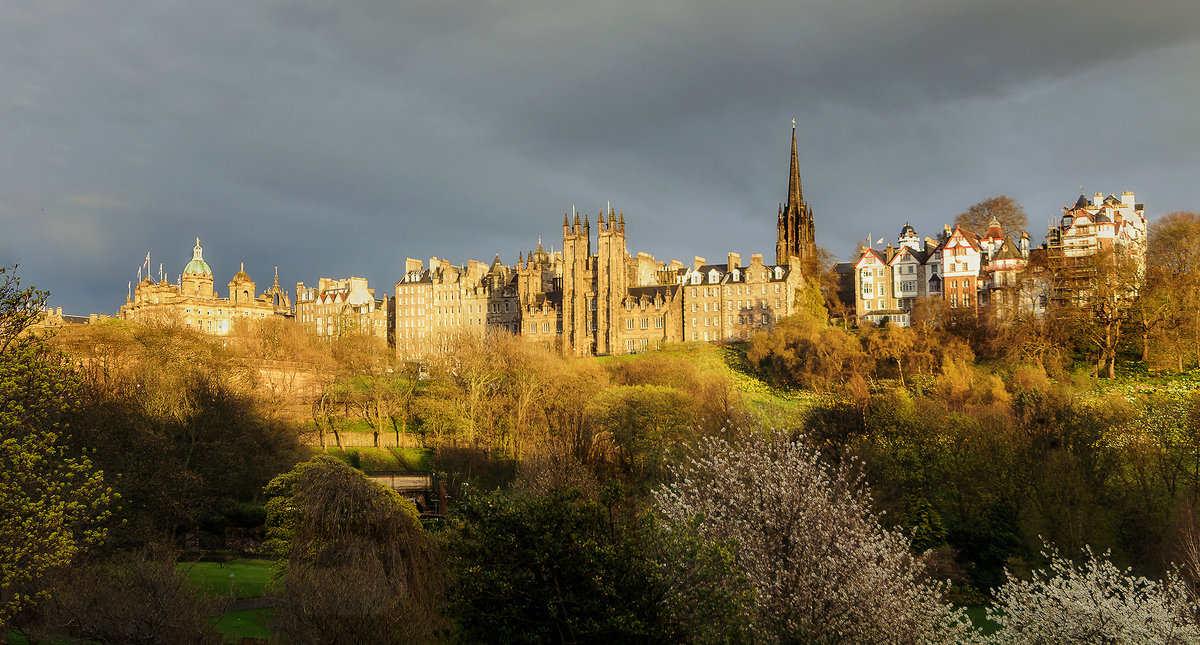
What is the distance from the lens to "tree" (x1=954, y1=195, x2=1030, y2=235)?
11181cm

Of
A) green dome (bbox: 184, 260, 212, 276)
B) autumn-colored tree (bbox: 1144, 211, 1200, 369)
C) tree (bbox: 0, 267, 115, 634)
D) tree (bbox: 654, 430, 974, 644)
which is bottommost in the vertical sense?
tree (bbox: 654, 430, 974, 644)

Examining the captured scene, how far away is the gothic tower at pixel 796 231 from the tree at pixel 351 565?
9471 cm

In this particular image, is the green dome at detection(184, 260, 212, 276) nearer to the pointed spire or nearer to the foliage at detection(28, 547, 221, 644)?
the pointed spire

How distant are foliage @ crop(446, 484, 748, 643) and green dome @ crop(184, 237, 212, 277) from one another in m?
163

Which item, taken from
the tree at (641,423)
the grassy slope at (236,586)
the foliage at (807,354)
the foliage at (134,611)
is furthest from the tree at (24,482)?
the foliage at (807,354)

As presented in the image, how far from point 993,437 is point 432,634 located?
124 ft

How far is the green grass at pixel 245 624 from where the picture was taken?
27312 millimetres

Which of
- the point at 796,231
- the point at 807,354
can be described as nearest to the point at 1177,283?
the point at 807,354

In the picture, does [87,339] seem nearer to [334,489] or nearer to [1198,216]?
[334,489]

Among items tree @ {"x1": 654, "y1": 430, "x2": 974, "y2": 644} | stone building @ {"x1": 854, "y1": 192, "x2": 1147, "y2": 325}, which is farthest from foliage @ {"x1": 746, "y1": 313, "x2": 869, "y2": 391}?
tree @ {"x1": 654, "y1": 430, "x2": 974, "y2": 644}

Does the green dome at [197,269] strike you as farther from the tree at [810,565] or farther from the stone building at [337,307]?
the tree at [810,565]

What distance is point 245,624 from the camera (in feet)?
96.9

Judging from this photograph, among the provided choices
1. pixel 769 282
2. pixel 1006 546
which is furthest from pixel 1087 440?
pixel 769 282

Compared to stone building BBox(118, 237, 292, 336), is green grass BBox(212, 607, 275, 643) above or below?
below
